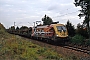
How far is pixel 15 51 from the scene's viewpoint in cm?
1503

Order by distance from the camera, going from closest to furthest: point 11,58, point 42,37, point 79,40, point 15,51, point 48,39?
point 11,58
point 15,51
point 79,40
point 48,39
point 42,37

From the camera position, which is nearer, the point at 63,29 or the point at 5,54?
the point at 5,54

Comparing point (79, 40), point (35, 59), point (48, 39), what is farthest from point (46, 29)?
point (35, 59)

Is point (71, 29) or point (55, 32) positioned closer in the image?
point (55, 32)

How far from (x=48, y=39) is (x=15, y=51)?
1759 cm

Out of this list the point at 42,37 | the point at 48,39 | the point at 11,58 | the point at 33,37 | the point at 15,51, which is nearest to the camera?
the point at 11,58

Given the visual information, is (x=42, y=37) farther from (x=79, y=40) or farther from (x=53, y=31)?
(x=79, y=40)

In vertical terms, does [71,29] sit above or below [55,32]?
above

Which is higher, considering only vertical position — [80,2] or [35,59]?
[80,2]

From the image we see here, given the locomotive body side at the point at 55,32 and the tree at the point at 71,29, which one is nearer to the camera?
the locomotive body side at the point at 55,32

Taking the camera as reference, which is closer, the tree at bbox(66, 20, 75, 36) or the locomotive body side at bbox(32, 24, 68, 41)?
the locomotive body side at bbox(32, 24, 68, 41)

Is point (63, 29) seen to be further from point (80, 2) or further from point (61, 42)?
point (80, 2)

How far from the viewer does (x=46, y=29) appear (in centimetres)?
3284

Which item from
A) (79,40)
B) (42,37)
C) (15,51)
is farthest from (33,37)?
(15,51)
